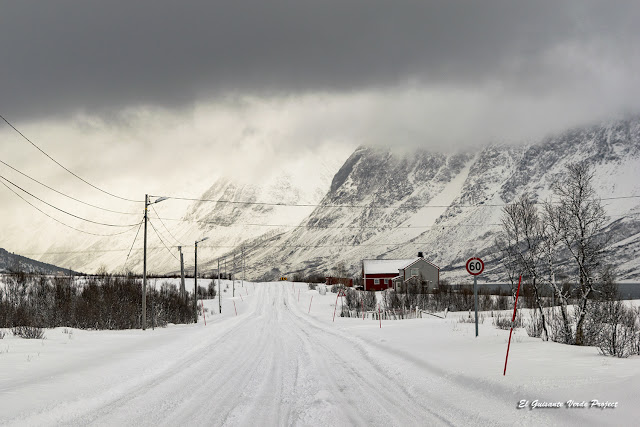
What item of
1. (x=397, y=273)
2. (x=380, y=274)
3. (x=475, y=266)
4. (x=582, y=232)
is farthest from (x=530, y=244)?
(x=380, y=274)

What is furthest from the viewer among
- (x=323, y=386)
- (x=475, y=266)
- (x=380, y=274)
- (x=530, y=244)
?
(x=380, y=274)

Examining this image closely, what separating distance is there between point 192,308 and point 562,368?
45469 mm

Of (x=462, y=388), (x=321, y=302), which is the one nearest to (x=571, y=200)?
(x=462, y=388)

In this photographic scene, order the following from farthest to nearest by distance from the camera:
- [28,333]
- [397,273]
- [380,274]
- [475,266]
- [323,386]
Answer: [380,274], [397,273], [28,333], [475,266], [323,386]

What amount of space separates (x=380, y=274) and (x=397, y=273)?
388 centimetres

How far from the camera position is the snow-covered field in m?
8.73

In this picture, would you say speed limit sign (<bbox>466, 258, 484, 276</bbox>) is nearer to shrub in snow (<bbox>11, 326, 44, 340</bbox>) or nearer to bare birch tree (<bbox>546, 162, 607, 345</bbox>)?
bare birch tree (<bbox>546, 162, 607, 345</bbox>)

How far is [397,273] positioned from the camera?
115000 mm

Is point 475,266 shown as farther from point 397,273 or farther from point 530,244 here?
point 397,273

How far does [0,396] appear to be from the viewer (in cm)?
1042

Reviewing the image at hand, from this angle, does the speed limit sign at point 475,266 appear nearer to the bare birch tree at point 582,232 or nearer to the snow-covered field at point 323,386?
the snow-covered field at point 323,386

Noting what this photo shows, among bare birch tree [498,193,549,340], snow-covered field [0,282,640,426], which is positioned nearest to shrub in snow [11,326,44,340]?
snow-covered field [0,282,640,426]

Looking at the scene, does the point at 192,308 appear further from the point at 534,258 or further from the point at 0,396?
the point at 0,396

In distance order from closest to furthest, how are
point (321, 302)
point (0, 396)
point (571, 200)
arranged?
1. point (0, 396)
2. point (571, 200)
3. point (321, 302)
